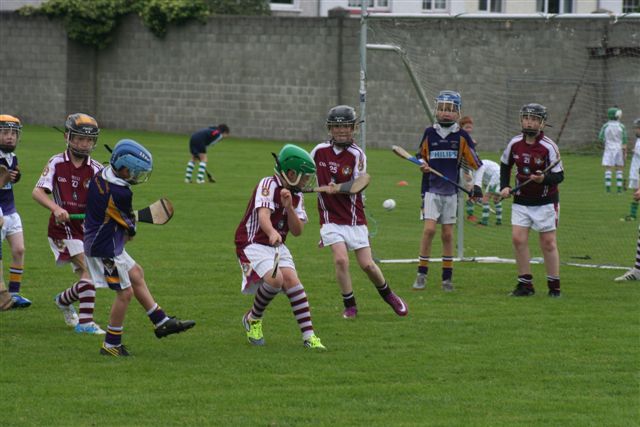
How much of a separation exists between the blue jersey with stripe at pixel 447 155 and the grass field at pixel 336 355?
1.13 metres

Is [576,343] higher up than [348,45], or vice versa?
[348,45]

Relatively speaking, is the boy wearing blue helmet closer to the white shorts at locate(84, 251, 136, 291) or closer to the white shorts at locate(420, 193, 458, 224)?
the white shorts at locate(84, 251, 136, 291)

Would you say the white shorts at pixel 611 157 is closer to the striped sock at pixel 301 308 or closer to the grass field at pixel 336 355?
the grass field at pixel 336 355

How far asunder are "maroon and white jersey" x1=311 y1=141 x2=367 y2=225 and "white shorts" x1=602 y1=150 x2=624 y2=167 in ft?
44.5

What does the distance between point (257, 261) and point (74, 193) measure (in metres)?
1.83

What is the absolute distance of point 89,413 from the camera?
278 inches

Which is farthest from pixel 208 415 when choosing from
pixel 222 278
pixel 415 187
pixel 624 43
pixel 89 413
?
pixel 415 187

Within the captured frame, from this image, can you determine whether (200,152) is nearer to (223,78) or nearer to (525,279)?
(223,78)

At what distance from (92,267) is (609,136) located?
53.4 ft

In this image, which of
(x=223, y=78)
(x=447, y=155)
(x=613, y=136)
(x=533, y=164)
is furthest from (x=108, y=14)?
(x=533, y=164)

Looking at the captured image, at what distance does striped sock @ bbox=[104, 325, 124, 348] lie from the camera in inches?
343

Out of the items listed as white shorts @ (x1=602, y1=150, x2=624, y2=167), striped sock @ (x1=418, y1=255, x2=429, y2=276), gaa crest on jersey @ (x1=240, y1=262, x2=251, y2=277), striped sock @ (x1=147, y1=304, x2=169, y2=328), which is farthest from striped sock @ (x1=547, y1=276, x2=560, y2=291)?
white shorts @ (x1=602, y1=150, x2=624, y2=167)

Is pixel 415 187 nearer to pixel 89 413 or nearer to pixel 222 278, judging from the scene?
pixel 222 278

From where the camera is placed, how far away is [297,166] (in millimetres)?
8898
